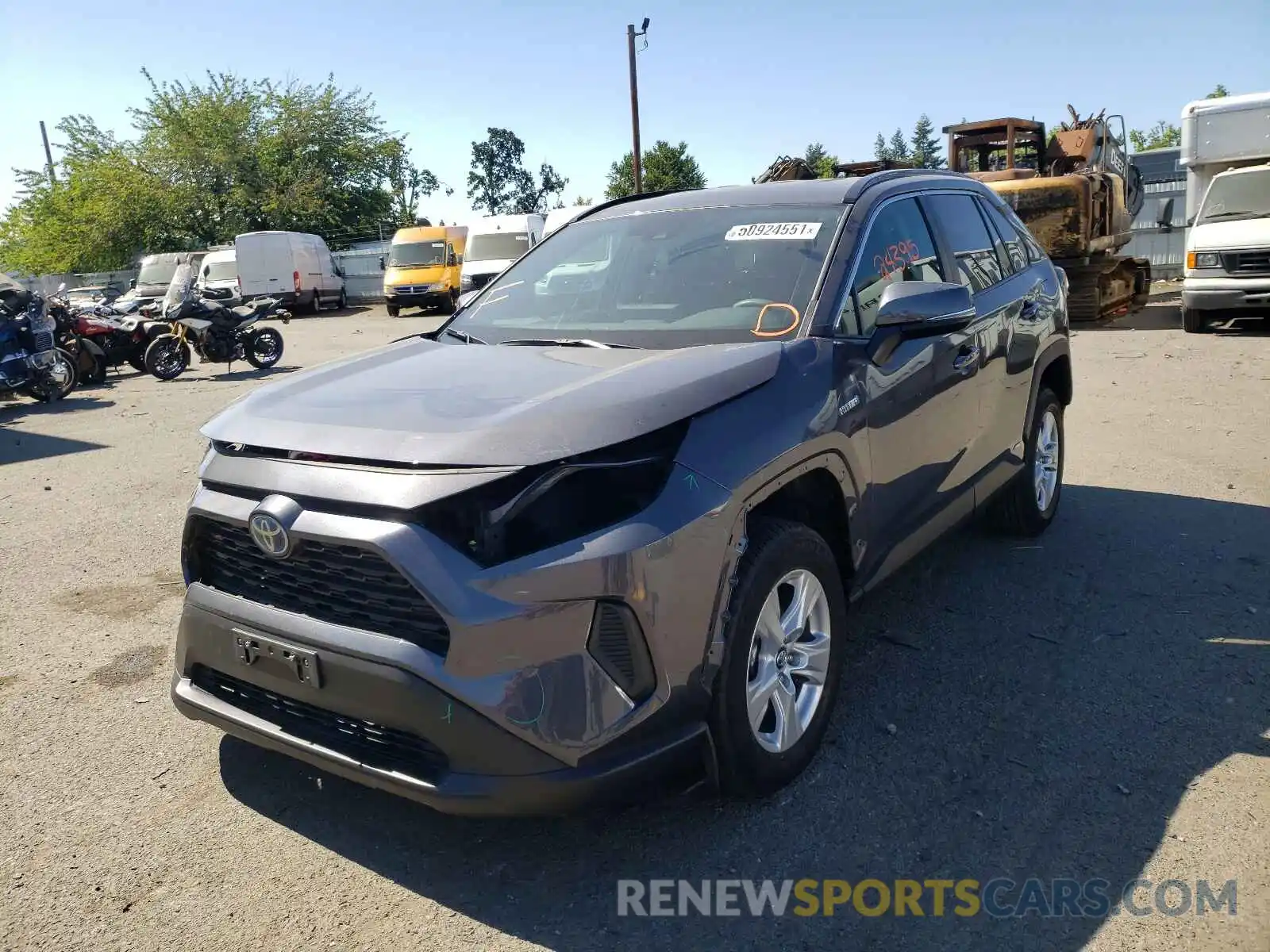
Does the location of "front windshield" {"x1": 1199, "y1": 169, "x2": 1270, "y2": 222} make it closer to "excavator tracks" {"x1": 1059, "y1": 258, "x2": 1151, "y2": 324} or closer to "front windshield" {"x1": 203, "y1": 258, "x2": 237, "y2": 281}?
"excavator tracks" {"x1": 1059, "y1": 258, "x2": 1151, "y2": 324}

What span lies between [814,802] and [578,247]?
2493 millimetres

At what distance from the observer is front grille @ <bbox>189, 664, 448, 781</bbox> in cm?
255

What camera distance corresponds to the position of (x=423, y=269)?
2889 cm

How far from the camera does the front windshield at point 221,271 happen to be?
30.3 meters

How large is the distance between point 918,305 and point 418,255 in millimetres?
27265

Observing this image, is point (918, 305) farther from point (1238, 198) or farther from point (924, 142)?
point (924, 142)

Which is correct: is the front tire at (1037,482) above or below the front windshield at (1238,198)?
below

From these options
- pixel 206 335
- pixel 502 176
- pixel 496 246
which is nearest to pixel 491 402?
pixel 206 335

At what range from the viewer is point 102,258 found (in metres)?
42.9

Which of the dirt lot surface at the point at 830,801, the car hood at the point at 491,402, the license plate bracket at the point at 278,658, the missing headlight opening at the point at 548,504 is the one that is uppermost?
the car hood at the point at 491,402

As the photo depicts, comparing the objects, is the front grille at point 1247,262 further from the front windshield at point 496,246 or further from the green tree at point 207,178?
the green tree at point 207,178

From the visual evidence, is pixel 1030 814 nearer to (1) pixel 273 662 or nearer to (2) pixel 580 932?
(2) pixel 580 932

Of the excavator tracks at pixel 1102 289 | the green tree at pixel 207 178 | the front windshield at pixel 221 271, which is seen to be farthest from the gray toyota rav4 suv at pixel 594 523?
the green tree at pixel 207 178

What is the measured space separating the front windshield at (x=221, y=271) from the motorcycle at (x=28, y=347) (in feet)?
59.0
